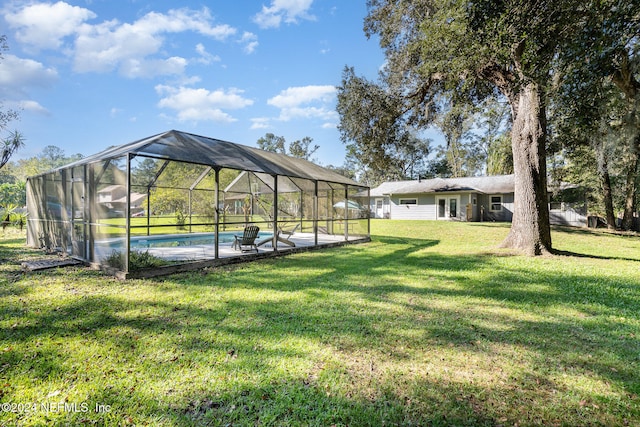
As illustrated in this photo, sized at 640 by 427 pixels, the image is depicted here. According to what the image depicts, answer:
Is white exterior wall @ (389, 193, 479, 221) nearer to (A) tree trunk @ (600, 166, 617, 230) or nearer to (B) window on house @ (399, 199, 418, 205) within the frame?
(B) window on house @ (399, 199, 418, 205)

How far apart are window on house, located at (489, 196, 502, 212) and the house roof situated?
3.13 feet

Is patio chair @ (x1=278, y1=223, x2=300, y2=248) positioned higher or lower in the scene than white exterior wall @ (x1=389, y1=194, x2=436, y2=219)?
lower

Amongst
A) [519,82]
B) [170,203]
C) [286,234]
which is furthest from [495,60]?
[170,203]

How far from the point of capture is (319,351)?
3244mm

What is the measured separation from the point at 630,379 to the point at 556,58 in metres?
6.05

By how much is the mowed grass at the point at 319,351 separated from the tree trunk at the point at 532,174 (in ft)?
8.98

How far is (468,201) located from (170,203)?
20.9m

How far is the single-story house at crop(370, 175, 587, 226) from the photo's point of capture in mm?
22016

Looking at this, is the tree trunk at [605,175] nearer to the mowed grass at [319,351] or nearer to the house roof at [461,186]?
the house roof at [461,186]

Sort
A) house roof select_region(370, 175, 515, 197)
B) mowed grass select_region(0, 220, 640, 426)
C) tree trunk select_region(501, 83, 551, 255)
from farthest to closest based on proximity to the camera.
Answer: house roof select_region(370, 175, 515, 197) < tree trunk select_region(501, 83, 551, 255) < mowed grass select_region(0, 220, 640, 426)

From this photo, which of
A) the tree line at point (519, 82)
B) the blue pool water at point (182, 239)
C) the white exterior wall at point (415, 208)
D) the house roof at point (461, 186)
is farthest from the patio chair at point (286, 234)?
the white exterior wall at point (415, 208)

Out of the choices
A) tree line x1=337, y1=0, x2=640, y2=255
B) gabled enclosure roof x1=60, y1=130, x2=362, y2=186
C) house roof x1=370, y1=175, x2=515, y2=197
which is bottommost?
gabled enclosure roof x1=60, y1=130, x2=362, y2=186

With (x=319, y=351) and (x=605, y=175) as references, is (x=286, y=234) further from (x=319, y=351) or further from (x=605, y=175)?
(x=605, y=175)

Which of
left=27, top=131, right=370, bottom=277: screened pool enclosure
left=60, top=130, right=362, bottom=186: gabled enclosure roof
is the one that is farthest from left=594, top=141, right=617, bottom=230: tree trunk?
left=60, top=130, right=362, bottom=186: gabled enclosure roof
